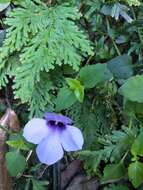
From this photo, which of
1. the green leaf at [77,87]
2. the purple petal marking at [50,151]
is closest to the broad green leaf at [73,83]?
the green leaf at [77,87]

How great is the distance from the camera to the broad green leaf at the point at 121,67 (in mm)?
997

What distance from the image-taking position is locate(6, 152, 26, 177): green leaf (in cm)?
94

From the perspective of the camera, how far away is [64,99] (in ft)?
3.02

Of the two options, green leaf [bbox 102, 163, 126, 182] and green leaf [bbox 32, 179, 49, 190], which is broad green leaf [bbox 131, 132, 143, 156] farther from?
green leaf [bbox 32, 179, 49, 190]

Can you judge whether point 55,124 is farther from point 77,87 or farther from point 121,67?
point 121,67

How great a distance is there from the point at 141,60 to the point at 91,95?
0.13 meters

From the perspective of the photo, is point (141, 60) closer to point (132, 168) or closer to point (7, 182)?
point (132, 168)

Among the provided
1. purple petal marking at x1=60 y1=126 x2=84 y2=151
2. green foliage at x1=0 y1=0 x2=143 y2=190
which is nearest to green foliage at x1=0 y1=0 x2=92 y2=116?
green foliage at x1=0 y1=0 x2=143 y2=190

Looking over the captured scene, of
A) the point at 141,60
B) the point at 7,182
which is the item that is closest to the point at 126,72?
the point at 141,60

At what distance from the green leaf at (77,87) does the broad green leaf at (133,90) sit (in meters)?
0.08

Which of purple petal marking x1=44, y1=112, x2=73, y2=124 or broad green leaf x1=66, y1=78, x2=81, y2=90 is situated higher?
broad green leaf x1=66, y1=78, x2=81, y2=90

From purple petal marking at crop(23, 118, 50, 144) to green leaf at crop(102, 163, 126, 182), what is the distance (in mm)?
139

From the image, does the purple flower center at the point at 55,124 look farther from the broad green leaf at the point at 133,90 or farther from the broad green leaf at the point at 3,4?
the broad green leaf at the point at 3,4

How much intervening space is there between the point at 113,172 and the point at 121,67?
20 cm
